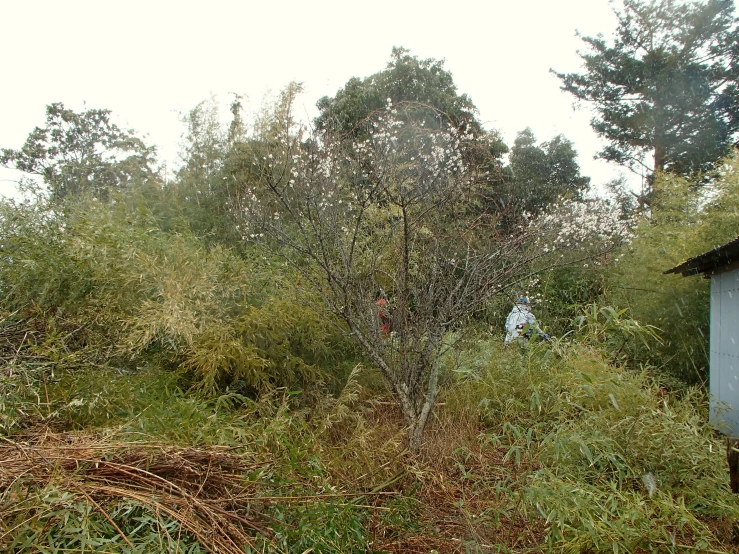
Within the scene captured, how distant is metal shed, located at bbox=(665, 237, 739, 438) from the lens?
4675mm

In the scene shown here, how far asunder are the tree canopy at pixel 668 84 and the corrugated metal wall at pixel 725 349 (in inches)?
402

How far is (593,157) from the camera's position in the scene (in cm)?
1584

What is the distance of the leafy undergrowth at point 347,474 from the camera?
1.94 metres

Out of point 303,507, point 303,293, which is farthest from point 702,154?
point 303,507

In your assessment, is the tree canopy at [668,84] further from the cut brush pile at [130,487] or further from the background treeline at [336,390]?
the cut brush pile at [130,487]

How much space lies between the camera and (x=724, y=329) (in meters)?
5.04

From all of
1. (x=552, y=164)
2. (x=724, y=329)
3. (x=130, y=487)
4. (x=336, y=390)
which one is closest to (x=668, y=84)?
(x=552, y=164)

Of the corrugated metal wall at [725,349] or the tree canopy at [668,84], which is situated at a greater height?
the tree canopy at [668,84]

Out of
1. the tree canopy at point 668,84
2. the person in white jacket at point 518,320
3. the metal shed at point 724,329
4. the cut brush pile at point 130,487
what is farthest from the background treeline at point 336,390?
the tree canopy at point 668,84

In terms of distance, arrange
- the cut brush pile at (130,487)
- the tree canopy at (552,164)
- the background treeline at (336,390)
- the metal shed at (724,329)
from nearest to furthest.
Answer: the cut brush pile at (130,487)
the background treeline at (336,390)
the metal shed at (724,329)
the tree canopy at (552,164)

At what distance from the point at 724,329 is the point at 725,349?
19 centimetres

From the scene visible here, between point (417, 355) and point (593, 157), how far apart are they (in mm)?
14081

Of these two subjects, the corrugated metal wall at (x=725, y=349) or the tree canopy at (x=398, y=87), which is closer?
the corrugated metal wall at (x=725, y=349)

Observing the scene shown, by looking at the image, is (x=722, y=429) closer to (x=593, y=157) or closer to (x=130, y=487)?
(x=130, y=487)
